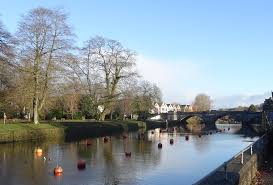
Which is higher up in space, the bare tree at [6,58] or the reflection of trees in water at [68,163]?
the bare tree at [6,58]

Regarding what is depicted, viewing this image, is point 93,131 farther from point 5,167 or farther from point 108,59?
point 5,167

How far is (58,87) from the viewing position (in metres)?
60.8

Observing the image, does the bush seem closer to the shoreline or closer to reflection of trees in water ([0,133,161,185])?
the shoreline

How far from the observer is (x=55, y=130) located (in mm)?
60344

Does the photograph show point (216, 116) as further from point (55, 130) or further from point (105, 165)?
point (105, 165)

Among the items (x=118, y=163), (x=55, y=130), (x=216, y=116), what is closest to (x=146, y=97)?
(x=216, y=116)

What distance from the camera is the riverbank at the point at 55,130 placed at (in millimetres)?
49688

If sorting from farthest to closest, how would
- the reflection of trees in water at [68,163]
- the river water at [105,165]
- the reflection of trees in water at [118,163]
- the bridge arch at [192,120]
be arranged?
the bridge arch at [192,120], the reflection of trees in water at [118,163], the reflection of trees in water at [68,163], the river water at [105,165]

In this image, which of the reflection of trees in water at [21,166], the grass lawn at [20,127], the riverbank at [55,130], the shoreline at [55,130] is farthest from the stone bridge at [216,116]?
the reflection of trees in water at [21,166]

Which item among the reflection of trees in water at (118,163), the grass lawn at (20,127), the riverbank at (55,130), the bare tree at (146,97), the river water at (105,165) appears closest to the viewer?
the river water at (105,165)

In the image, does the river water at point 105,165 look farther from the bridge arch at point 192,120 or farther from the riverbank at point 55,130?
the bridge arch at point 192,120

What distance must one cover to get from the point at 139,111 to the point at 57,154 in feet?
287

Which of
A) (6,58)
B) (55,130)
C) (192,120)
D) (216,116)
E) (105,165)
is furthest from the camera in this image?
(192,120)

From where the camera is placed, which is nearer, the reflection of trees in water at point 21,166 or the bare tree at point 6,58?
the reflection of trees in water at point 21,166
